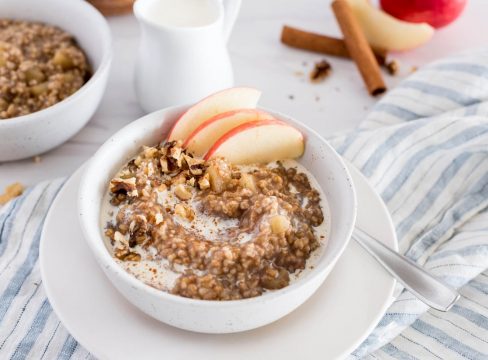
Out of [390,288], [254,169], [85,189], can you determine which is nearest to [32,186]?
[85,189]

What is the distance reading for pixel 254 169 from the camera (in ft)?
4.86

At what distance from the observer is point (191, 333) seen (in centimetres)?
129

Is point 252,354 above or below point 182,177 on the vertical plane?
below

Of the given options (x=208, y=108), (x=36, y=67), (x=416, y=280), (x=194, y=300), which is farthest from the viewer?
(x=36, y=67)

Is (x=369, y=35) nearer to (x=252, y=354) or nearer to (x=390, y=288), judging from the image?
(x=390, y=288)

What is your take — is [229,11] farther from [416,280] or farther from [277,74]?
[416,280]

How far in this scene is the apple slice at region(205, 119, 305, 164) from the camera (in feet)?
4.78

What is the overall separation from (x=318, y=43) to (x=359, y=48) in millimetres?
153

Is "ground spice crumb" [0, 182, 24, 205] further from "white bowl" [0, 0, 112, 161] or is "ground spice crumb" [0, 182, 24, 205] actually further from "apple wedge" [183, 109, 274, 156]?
"apple wedge" [183, 109, 274, 156]

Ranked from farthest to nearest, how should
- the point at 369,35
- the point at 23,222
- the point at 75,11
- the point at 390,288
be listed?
the point at 369,35, the point at 75,11, the point at 23,222, the point at 390,288

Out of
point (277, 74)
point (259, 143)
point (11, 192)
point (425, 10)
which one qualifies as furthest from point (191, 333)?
point (425, 10)

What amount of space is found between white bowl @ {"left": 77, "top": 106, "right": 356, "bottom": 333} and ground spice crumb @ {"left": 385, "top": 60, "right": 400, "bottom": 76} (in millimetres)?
715

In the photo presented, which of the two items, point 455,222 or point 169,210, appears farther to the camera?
point 455,222

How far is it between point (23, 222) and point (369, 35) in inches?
46.8
